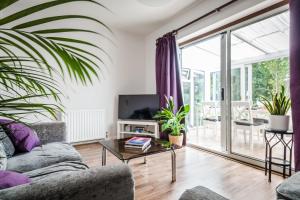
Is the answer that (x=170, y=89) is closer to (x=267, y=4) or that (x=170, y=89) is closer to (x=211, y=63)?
(x=211, y=63)

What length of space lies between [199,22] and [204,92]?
52.6 inches

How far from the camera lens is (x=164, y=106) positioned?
358cm

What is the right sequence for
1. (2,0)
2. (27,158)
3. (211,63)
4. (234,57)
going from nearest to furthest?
1. (2,0)
2. (27,158)
3. (234,57)
4. (211,63)

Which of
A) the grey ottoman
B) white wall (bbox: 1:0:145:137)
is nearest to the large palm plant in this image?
the grey ottoman

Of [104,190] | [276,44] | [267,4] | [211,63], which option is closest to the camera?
[104,190]

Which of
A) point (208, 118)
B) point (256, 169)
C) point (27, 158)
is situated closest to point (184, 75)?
point (208, 118)

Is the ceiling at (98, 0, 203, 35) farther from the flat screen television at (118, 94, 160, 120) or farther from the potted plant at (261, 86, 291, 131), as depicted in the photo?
the potted plant at (261, 86, 291, 131)

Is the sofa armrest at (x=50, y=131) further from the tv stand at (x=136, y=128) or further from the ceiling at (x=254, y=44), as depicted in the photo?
the ceiling at (x=254, y=44)

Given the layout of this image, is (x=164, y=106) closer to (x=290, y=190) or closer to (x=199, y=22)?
(x=199, y=22)

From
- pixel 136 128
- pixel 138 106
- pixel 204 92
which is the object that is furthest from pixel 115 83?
pixel 204 92

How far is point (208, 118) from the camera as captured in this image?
3.47 m

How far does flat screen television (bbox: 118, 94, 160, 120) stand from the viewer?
3.59 meters

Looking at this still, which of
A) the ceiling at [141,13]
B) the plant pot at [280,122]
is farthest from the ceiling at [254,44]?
the plant pot at [280,122]

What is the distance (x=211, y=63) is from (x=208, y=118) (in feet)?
3.42
